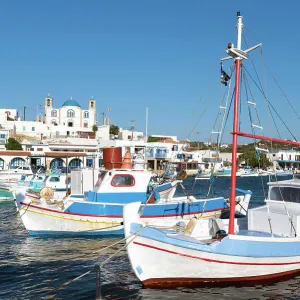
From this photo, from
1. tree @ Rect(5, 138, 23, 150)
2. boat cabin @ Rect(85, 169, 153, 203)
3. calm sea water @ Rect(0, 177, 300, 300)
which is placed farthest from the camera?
tree @ Rect(5, 138, 23, 150)

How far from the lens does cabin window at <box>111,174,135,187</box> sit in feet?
67.6

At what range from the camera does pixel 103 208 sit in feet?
64.0

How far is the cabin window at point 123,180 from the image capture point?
20594mm

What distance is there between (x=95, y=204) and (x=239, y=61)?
999cm

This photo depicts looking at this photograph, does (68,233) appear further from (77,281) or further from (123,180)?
(77,281)

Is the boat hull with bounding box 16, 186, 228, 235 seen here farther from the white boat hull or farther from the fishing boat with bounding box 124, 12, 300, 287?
the white boat hull

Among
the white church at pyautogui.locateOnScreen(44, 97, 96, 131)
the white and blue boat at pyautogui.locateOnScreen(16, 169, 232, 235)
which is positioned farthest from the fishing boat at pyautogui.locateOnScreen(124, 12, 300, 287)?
the white church at pyautogui.locateOnScreen(44, 97, 96, 131)

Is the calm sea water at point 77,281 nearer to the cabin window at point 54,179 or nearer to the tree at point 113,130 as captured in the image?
the cabin window at point 54,179

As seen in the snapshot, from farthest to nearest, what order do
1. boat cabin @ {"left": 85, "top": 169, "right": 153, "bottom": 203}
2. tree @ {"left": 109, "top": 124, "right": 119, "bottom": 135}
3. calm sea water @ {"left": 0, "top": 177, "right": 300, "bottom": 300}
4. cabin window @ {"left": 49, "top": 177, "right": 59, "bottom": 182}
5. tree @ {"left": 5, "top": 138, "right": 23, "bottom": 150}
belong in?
tree @ {"left": 109, "top": 124, "right": 119, "bottom": 135}, tree @ {"left": 5, "top": 138, "right": 23, "bottom": 150}, cabin window @ {"left": 49, "top": 177, "right": 59, "bottom": 182}, boat cabin @ {"left": 85, "top": 169, "right": 153, "bottom": 203}, calm sea water @ {"left": 0, "top": 177, "right": 300, "bottom": 300}

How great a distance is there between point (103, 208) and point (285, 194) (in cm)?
851

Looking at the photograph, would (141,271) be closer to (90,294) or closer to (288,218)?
(90,294)

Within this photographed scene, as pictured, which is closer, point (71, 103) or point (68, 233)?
point (68, 233)

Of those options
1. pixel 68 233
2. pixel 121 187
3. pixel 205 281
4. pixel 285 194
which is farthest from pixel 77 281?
pixel 121 187

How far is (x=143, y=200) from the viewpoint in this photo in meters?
20.7
